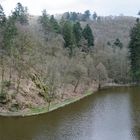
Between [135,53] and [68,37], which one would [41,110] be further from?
[135,53]

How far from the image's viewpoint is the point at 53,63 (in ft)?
231

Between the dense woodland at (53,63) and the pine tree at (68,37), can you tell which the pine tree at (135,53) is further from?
the pine tree at (68,37)

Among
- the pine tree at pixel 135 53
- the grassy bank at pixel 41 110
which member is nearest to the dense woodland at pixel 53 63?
the pine tree at pixel 135 53

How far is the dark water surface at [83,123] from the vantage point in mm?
46875

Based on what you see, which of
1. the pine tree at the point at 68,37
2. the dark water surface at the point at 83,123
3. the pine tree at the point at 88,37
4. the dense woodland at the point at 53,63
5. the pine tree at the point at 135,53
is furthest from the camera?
the pine tree at the point at 88,37

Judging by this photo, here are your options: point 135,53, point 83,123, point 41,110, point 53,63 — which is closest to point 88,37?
point 135,53

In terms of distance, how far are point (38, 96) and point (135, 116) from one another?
17.9 metres

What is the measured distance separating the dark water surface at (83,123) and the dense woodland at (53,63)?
5.69m

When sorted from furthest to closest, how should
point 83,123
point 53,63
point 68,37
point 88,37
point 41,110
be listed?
1. point 88,37
2. point 68,37
3. point 53,63
4. point 41,110
5. point 83,123

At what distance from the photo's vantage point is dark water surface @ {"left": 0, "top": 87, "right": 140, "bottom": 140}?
46.9 meters

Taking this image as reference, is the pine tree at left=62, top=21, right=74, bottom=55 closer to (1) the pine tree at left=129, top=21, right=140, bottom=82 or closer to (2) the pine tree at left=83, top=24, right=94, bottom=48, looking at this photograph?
(2) the pine tree at left=83, top=24, right=94, bottom=48

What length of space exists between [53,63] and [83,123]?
20069mm

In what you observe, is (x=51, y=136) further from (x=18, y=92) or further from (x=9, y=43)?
(x=9, y=43)

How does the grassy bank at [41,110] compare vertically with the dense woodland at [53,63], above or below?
below
